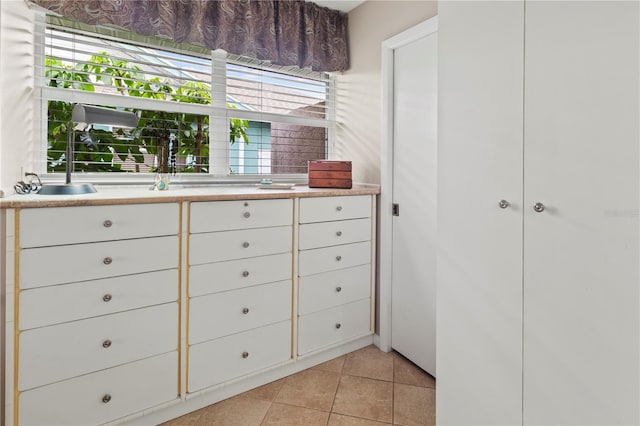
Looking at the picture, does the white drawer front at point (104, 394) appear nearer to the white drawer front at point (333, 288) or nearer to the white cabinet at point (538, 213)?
the white drawer front at point (333, 288)

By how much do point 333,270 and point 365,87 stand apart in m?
1.34

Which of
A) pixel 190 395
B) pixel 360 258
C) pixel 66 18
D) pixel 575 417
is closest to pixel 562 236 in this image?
pixel 575 417

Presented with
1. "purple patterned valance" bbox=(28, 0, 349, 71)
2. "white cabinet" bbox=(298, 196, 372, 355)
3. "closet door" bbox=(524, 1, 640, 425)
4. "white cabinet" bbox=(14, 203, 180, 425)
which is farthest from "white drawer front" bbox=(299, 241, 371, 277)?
"purple patterned valance" bbox=(28, 0, 349, 71)

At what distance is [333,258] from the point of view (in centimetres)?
227

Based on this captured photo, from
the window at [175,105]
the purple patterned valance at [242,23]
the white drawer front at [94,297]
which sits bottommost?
the white drawer front at [94,297]

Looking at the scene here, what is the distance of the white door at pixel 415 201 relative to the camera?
214 cm

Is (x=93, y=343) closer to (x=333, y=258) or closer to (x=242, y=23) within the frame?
(x=333, y=258)

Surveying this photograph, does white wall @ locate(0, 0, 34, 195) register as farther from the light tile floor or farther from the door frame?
the door frame

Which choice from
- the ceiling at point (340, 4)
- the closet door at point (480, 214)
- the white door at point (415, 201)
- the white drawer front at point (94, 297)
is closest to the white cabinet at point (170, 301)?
the white drawer front at point (94, 297)

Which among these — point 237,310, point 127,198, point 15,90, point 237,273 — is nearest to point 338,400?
point 237,310

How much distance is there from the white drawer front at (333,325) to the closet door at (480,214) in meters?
0.88

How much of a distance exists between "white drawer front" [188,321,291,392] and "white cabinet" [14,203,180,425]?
0.36ft

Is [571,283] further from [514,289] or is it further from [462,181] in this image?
[462,181]

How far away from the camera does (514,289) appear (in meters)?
1.26
